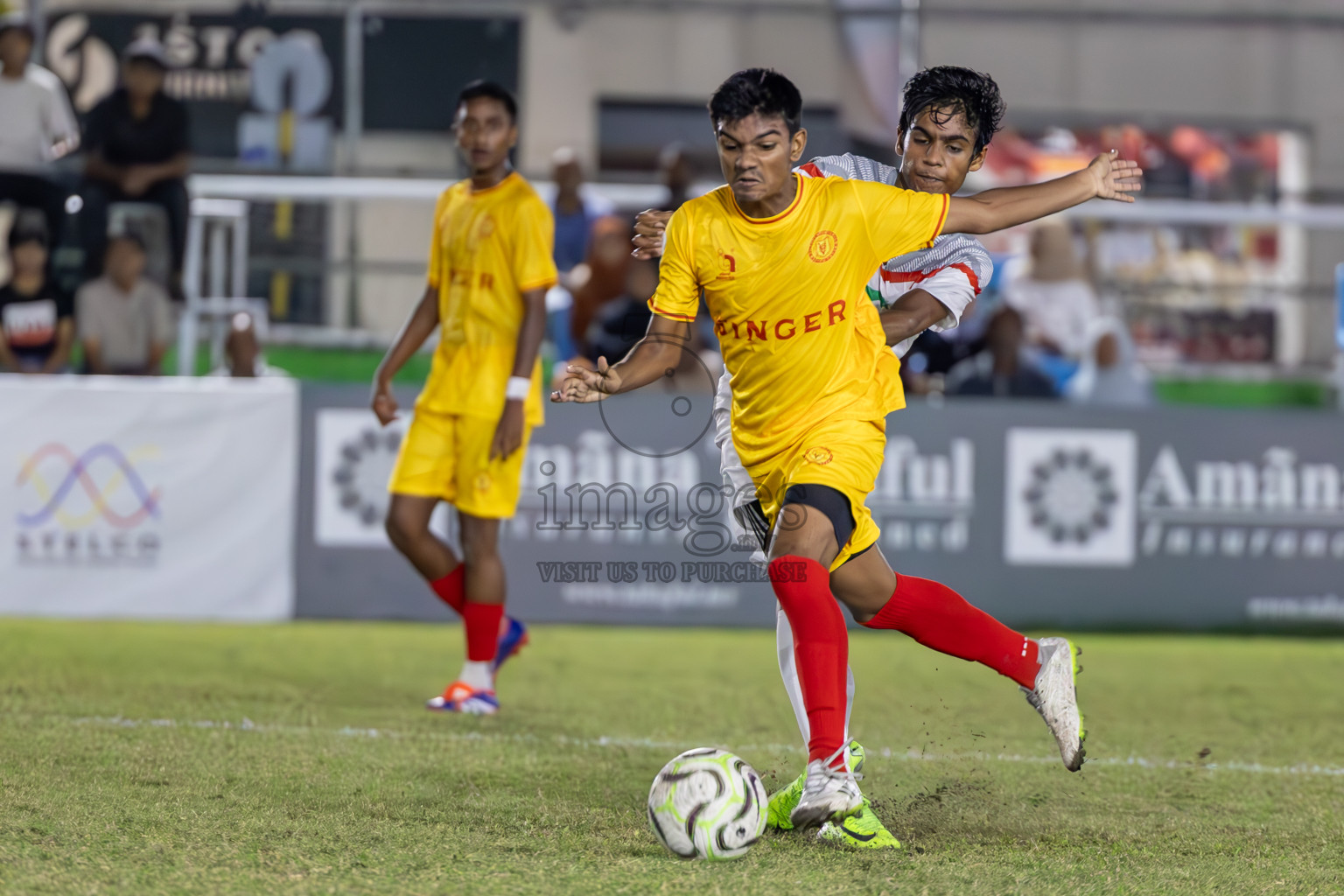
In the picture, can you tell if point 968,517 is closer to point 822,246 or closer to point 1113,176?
point 1113,176

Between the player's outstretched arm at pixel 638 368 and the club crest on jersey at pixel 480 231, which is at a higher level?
the club crest on jersey at pixel 480 231

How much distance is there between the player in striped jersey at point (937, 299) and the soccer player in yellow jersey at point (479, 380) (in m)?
1.56

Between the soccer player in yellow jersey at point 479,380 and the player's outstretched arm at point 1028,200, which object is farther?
the soccer player in yellow jersey at point 479,380

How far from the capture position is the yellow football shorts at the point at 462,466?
18.8 ft

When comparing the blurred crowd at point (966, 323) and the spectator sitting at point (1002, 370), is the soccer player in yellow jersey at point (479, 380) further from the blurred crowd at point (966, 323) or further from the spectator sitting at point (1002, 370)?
the spectator sitting at point (1002, 370)

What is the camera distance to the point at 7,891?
2.98 metres

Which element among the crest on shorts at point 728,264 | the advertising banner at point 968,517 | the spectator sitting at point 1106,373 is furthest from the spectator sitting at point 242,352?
the crest on shorts at point 728,264

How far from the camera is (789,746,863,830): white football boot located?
3527 mm

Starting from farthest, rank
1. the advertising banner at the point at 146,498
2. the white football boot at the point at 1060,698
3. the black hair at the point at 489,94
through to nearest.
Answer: the advertising banner at the point at 146,498
the black hair at the point at 489,94
the white football boot at the point at 1060,698

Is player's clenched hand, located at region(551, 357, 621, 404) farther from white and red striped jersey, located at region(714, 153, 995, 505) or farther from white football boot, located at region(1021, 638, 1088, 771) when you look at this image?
white football boot, located at region(1021, 638, 1088, 771)

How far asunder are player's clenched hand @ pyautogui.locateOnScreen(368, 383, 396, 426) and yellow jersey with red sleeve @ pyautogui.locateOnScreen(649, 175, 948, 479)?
203 centimetres

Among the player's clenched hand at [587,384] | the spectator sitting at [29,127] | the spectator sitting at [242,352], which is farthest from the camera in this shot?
the spectator sitting at [29,127]

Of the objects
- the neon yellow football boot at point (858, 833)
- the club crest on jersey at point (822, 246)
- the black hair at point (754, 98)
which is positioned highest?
the black hair at point (754, 98)

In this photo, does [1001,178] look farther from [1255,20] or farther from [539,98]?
[539,98]
